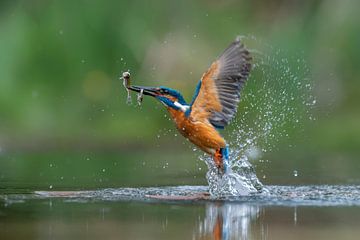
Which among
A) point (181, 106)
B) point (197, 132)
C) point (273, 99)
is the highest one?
point (273, 99)

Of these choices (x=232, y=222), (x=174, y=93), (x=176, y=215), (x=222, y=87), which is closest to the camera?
(x=232, y=222)

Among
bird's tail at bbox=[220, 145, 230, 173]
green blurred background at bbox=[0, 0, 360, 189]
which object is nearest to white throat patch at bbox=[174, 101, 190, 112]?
bird's tail at bbox=[220, 145, 230, 173]

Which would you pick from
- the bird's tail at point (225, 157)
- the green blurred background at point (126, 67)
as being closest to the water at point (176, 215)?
the bird's tail at point (225, 157)

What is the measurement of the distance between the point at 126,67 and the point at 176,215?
7.03 meters

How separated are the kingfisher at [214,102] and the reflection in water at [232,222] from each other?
1.01m

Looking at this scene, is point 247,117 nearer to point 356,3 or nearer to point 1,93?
point 356,3

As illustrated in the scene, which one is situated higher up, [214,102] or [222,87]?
[222,87]

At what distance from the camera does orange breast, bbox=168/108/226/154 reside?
8.84m

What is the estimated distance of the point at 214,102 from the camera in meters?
9.00

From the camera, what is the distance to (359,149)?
1377 centimetres

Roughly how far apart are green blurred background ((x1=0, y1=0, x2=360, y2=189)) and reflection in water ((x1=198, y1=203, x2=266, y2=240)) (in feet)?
18.8

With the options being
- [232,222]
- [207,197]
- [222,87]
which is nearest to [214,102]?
[222,87]

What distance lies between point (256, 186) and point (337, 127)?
5202mm

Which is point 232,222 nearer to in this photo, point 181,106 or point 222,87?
point 181,106
